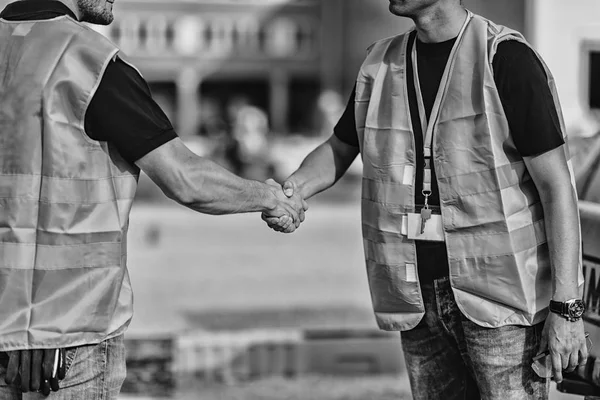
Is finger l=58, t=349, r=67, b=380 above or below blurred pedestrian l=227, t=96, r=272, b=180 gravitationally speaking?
below

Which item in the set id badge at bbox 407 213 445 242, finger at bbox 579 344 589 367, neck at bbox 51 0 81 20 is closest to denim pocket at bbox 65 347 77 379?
neck at bbox 51 0 81 20

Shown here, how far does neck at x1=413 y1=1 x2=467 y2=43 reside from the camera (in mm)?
3211

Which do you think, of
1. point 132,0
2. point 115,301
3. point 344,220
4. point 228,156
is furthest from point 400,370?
point 132,0

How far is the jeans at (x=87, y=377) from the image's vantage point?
2.87m

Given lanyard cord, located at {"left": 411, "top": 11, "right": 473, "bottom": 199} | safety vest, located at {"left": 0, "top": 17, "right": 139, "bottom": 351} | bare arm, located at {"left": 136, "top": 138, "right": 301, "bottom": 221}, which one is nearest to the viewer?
safety vest, located at {"left": 0, "top": 17, "right": 139, "bottom": 351}

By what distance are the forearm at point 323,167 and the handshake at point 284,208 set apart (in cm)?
3

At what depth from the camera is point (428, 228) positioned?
319cm

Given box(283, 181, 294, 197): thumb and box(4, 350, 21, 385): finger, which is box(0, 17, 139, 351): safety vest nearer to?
box(4, 350, 21, 385): finger

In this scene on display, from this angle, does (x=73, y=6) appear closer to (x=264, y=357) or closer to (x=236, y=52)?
(x=264, y=357)

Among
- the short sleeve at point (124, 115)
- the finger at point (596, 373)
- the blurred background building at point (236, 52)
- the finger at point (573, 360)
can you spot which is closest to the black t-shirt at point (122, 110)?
the short sleeve at point (124, 115)

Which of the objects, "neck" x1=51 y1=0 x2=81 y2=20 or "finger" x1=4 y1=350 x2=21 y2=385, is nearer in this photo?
"finger" x1=4 y1=350 x2=21 y2=385

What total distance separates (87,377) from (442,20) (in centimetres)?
158

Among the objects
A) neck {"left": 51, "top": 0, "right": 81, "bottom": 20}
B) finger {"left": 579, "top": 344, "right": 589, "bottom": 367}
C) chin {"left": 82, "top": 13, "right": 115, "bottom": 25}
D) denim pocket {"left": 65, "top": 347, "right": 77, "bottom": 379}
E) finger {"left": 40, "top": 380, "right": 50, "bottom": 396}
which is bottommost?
finger {"left": 40, "top": 380, "right": 50, "bottom": 396}

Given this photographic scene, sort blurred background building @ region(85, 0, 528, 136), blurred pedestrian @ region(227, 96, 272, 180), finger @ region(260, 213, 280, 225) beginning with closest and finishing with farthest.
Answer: finger @ region(260, 213, 280, 225) < blurred pedestrian @ region(227, 96, 272, 180) < blurred background building @ region(85, 0, 528, 136)
